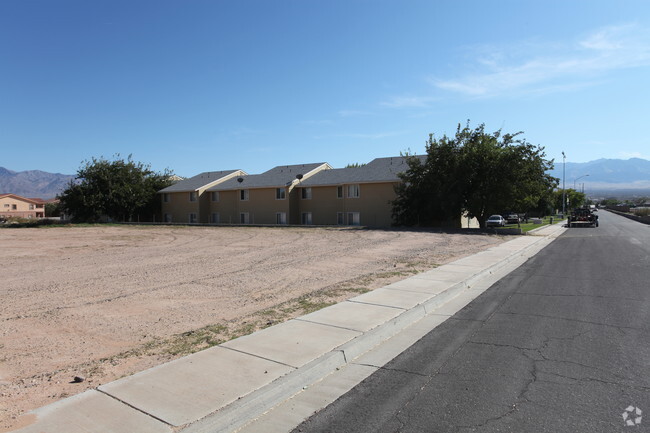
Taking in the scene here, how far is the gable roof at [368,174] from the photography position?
41.8 m

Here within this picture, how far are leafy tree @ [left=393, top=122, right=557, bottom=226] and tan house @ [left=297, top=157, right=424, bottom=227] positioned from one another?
3098 mm

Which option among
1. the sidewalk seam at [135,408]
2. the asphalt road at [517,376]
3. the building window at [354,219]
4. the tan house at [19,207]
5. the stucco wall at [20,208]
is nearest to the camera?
the sidewalk seam at [135,408]

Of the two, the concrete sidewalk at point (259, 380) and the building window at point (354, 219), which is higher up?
the building window at point (354, 219)

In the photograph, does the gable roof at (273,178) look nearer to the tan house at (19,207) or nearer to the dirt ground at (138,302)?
the dirt ground at (138,302)

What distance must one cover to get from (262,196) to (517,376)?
4509cm

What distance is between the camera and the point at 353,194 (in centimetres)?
4344

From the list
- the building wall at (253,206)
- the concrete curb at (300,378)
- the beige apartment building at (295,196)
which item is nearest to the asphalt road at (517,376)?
the concrete curb at (300,378)

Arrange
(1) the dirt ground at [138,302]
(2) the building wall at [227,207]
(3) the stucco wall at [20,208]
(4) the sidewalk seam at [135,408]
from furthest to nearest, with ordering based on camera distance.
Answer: (3) the stucco wall at [20,208] → (2) the building wall at [227,207] → (1) the dirt ground at [138,302] → (4) the sidewalk seam at [135,408]

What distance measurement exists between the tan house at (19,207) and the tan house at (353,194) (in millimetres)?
96764

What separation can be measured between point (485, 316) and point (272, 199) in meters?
41.3

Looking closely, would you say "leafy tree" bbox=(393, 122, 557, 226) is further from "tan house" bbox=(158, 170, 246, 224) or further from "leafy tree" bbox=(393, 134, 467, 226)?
"tan house" bbox=(158, 170, 246, 224)

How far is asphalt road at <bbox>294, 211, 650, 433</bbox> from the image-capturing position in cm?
400

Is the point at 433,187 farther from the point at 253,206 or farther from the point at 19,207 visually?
the point at 19,207

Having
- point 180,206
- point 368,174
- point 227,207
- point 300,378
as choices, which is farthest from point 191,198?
point 300,378
